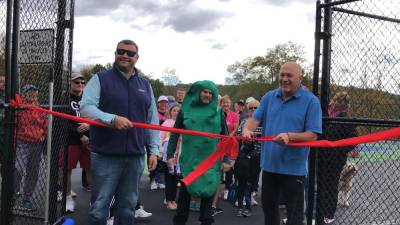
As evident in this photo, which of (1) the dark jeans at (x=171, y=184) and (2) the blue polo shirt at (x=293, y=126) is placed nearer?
(2) the blue polo shirt at (x=293, y=126)

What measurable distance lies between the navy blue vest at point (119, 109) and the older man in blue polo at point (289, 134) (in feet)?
3.39

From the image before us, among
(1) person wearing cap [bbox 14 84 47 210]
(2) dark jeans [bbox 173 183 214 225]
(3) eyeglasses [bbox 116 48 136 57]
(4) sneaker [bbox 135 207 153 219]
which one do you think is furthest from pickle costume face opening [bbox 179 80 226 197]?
(1) person wearing cap [bbox 14 84 47 210]

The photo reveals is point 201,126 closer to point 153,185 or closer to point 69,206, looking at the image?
point 69,206

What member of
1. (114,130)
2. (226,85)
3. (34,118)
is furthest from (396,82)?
(226,85)

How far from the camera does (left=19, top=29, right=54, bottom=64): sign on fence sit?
4.14 m

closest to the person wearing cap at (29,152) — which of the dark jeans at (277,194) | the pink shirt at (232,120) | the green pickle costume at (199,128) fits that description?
the green pickle costume at (199,128)

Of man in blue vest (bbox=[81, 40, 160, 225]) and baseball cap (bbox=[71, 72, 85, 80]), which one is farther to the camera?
baseball cap (bbox=[71, 72, 85, 80])

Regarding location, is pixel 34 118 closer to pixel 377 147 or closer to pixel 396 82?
pixel 396 82

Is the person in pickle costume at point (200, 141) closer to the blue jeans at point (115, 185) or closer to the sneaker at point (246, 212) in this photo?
the blue jeans at point (115, 185)

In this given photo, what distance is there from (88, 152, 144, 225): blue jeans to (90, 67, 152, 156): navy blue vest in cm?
9

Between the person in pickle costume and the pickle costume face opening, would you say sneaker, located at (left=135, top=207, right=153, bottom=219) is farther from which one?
the pickle costume face opening

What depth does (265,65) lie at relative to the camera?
5753 centimetres

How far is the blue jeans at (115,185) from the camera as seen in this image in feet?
12.5

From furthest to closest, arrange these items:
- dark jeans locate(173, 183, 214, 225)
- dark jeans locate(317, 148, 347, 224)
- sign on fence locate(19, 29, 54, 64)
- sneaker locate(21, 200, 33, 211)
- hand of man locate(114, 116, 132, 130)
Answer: sneaker locate(21, 200, 33, 211) < dark jeans locate(173, 183, 214, 225) < dark jeans locate(317, 148, 347, 224) < sign on fence locate(19, 29, 54, 64) < hand of man locate(114, 116, 132, 130)
